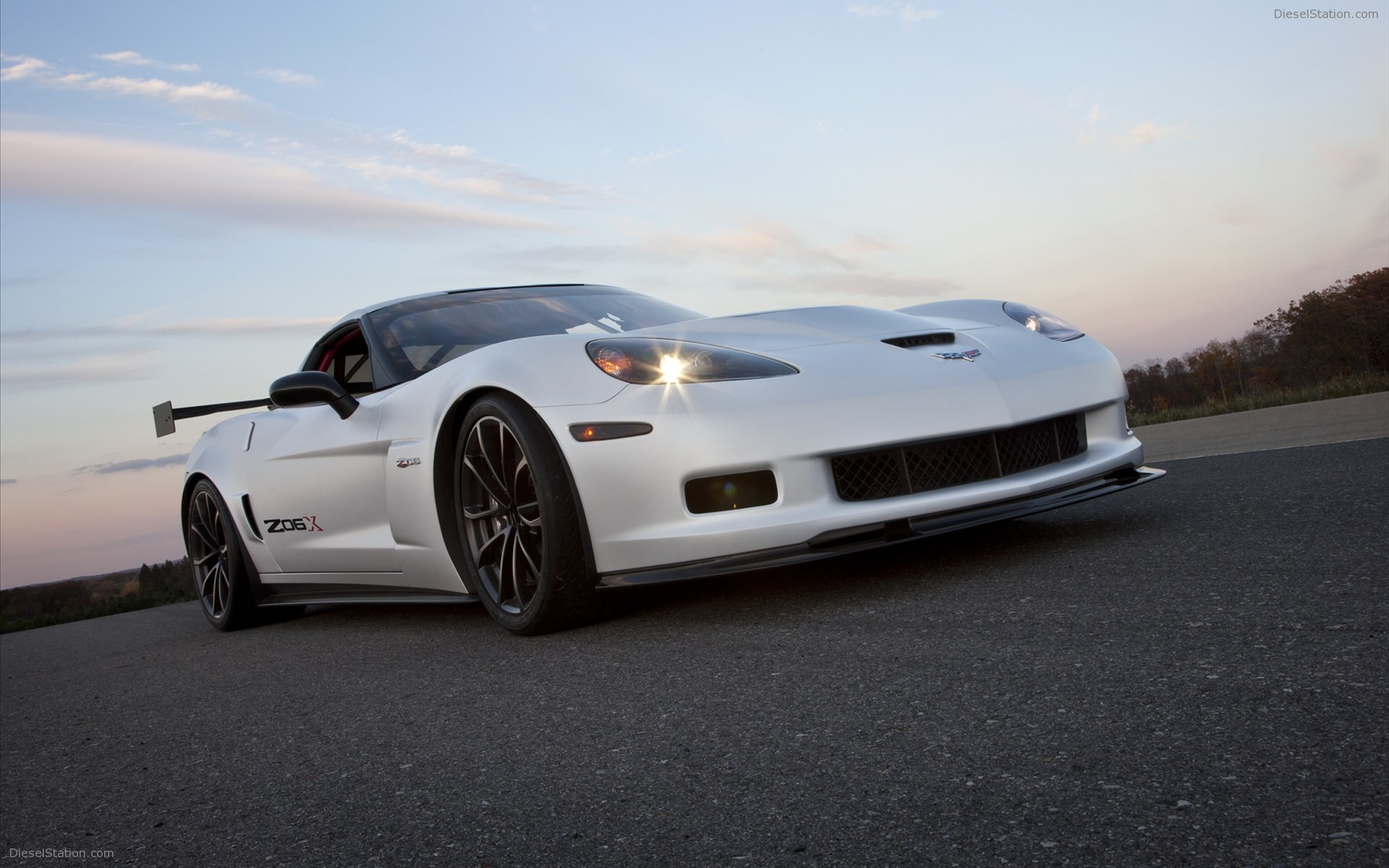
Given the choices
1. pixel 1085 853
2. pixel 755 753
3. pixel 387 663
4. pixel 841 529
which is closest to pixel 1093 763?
pixel 1085 853

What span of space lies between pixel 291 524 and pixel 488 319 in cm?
135

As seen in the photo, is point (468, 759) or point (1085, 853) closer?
point (1085, 853)

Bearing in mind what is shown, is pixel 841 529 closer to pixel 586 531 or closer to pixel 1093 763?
pixel 586 531

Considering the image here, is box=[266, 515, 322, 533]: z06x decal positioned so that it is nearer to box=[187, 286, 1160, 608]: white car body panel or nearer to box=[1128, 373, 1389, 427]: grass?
box=[187, 286, 1160, 608]: white car body panel

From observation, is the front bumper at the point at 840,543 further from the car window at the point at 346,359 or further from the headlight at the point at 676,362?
the car window at the point at 346,359

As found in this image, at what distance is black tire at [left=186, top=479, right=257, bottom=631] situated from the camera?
562 cm

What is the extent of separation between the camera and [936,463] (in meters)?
3.46

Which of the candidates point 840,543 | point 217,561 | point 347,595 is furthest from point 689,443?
point 217,561

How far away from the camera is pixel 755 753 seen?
210cm

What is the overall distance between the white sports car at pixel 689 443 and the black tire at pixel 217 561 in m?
1.28

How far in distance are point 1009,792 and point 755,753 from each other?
54cm

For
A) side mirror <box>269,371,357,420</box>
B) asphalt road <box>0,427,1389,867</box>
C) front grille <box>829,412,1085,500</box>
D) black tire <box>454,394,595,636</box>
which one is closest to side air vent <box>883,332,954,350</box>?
front grille <box>829,412,1085,500</box>

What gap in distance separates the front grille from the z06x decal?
8.28 feet

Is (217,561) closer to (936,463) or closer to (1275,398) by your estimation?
(936,463)
